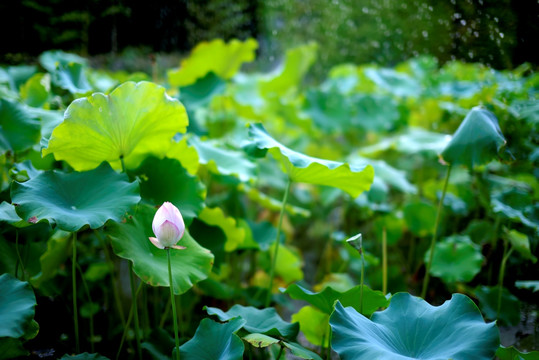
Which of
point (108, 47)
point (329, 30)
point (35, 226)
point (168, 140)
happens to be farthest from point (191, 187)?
point (329, 30)

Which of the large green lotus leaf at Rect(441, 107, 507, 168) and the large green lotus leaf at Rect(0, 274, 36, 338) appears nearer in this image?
the large green lotus leaf at Rect(0, 274, 36, 338)

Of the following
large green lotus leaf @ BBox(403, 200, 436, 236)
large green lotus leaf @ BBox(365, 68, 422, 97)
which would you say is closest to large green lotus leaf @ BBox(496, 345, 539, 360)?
large green lotus leaf @ BBox(403, 200, 436, 236)

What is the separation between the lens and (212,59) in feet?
5.24

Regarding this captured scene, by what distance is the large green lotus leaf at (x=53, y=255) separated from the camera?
0.88 m

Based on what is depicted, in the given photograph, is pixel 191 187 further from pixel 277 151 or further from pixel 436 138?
pixel 436 138

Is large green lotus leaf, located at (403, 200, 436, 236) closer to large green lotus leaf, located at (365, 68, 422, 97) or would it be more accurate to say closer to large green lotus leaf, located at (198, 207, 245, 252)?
large green lotus leaf, located at (198, 207, 245, 252)

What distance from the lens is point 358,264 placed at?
1.45m

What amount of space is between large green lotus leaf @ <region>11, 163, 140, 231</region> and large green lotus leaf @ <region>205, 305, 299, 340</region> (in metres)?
0.26

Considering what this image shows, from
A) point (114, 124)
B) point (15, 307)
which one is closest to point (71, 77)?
point (114, 124)

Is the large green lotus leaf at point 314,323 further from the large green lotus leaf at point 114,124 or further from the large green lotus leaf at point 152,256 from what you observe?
the large green lotus leaf at point 114,124

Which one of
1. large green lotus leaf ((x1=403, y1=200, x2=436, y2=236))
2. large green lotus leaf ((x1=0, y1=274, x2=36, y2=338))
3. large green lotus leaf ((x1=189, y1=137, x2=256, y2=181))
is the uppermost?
large green lotus leaf ((x1=189, y1=137, x2=256, y2=181))

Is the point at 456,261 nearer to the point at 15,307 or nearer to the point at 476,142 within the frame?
the point at 476,142

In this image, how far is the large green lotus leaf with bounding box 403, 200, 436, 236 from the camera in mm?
1463

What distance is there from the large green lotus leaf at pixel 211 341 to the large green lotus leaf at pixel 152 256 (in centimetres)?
9
